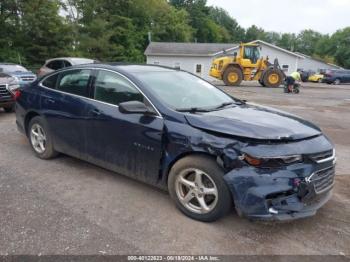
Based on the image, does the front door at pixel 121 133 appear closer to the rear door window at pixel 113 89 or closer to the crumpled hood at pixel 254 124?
the rear door window at pixel 113 89

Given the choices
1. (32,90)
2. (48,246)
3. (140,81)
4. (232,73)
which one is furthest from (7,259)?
(232,73)

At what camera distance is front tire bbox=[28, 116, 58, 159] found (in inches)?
202

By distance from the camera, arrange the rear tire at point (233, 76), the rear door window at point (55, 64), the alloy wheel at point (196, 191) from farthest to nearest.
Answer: the rear tire at point (233, 76) → the rear door window at point (55, 64) → the alloy wheel at point (196, 191)

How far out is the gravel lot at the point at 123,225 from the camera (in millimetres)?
3078

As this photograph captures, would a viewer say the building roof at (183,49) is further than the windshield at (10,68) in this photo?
Yes

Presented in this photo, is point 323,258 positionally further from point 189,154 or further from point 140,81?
point 140,81

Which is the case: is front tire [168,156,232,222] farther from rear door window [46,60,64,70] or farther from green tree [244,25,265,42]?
green tree [244,25,265,42]

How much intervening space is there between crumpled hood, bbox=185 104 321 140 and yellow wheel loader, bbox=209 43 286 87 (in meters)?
21.7

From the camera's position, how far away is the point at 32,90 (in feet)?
17.6

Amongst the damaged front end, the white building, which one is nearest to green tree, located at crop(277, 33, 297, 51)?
the white building

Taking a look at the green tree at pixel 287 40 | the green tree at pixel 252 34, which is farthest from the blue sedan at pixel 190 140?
the green tree at pixel 287 40

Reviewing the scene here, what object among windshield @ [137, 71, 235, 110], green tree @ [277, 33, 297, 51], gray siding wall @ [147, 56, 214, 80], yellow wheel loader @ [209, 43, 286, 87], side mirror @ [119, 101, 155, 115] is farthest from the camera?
green tree @ [277, 33, 297, 51]

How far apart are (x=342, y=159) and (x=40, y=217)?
4.91 meters

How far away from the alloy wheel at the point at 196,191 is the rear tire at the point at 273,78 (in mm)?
22525
